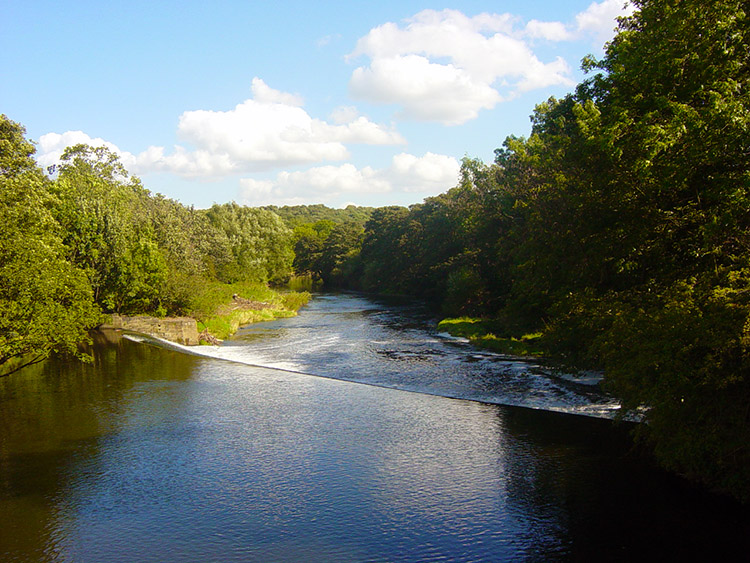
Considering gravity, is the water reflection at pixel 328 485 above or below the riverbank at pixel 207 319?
below

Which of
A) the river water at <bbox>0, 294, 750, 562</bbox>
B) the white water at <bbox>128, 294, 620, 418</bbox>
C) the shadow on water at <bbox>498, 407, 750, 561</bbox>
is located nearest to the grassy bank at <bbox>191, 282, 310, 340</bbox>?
the white water at <bbox>128, 294, 620, 418</bbox>

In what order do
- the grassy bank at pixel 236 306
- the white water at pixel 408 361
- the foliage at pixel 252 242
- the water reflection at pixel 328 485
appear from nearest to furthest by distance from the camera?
the water reflection at pixel 328 485 < the white water at pixel 408 361 < the grassy bank at pixel 236 306 < the foliage at pixel 252 242

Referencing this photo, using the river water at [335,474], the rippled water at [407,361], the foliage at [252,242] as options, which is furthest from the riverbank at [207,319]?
the foliage at [252,242]

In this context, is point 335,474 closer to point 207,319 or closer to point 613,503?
point 613,503

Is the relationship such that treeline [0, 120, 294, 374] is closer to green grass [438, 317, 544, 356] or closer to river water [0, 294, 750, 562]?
river water [0, 294, 750, 562]

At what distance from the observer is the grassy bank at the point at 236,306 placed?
45.0 metres

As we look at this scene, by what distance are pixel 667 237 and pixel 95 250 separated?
37.6 m

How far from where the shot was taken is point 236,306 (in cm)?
5591

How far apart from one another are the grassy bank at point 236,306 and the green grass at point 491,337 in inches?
700

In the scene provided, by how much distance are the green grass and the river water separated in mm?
5687

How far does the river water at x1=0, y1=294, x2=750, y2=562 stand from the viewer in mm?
12312

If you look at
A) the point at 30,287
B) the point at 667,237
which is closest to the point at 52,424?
the point at 30,287

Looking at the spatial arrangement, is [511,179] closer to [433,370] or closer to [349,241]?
[433,370]

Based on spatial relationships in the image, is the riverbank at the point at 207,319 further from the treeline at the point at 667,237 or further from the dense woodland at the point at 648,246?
the treeline at the point at 667,237
